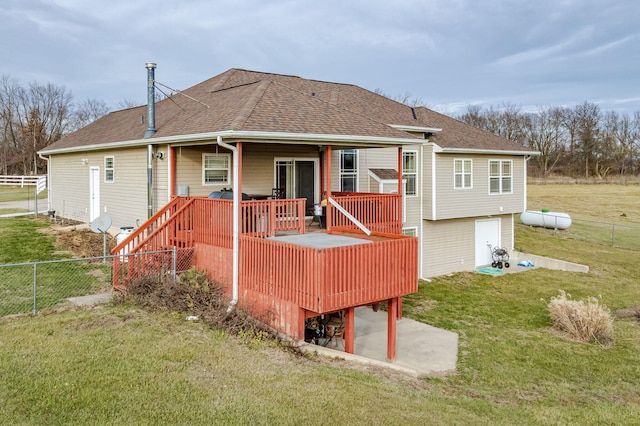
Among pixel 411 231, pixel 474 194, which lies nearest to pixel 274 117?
pixel 411 231

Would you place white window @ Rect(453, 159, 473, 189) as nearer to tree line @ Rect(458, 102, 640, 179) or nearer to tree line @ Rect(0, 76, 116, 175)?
tree line @ Rect(0, 76, 116, 175)

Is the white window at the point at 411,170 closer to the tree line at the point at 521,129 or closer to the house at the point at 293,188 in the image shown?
the house at the point at 293,188

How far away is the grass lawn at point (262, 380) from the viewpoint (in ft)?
17.9

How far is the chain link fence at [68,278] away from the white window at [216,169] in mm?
2770

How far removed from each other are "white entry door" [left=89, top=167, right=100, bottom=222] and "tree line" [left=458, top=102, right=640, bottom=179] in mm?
55364

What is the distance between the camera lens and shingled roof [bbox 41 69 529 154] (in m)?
10.7

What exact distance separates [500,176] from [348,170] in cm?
701

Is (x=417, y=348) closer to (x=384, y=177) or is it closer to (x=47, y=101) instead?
(x=384, y=177)

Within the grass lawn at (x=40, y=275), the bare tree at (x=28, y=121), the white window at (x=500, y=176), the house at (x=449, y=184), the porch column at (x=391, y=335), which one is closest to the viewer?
the porch column at (x=391, y=335)

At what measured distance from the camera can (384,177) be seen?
653 inches

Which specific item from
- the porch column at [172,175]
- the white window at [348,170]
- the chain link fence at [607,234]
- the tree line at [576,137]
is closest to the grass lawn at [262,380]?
the porch column at [172,175]

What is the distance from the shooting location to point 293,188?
1487cm

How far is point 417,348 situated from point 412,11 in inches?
745

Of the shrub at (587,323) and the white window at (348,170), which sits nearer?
the shrub at (587,323)
